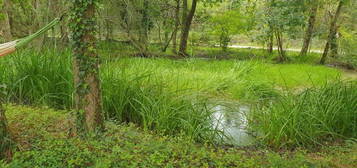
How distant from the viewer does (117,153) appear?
227cm

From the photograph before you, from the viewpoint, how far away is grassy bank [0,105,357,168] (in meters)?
2.10

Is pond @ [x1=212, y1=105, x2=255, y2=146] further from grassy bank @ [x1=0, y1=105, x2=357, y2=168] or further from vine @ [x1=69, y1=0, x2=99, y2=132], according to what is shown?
vine @ [x1=69, y1=0, x2=99, y2=132]

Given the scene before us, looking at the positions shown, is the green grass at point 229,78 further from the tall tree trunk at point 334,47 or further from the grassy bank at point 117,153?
the tall tree trunk at point 334,47

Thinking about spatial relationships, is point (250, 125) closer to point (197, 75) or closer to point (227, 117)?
point (227, 117)

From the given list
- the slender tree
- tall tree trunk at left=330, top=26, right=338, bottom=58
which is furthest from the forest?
tall tree trunk at left=330, top=26, right=338, bottom=58

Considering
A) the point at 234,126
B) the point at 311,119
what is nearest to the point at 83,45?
the point at 234,126

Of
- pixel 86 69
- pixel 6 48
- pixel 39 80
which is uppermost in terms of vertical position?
pixel 6 48

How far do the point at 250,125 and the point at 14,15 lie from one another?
9.46 metres

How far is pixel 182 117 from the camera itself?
3328 mm

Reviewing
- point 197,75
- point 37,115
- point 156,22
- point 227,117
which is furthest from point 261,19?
point 37,115

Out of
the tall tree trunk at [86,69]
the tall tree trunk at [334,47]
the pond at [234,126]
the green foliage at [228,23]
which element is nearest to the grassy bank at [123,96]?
the pond at [234,126]

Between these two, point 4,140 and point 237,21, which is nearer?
point 4,140

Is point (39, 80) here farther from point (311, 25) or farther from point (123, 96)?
point (311, 25)

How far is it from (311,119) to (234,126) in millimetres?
960
